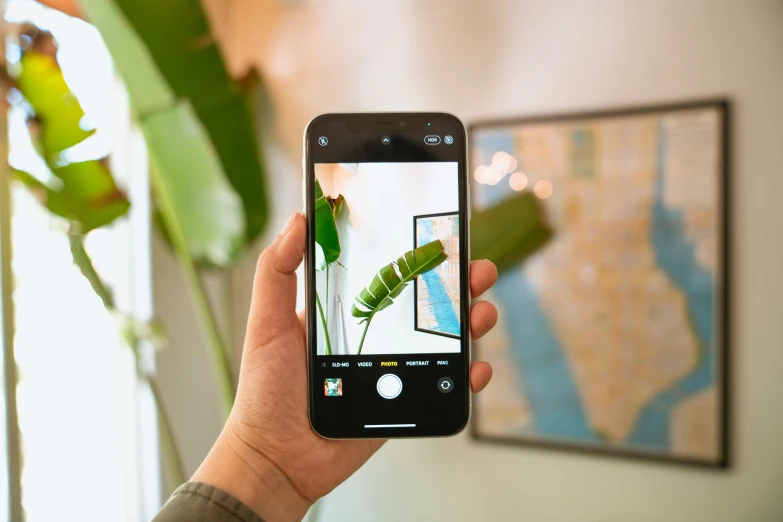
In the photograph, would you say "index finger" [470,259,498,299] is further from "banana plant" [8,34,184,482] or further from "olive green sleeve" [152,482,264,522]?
"banana plant" [8,34,184,482]

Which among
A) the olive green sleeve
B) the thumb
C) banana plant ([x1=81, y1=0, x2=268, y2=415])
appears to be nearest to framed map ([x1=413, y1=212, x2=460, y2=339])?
the thumb

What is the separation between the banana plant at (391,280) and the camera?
2.00 ft

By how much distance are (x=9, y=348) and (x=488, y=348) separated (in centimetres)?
Answer: 90

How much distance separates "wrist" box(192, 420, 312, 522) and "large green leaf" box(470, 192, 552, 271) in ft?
2.25

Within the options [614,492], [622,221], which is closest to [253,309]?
[622,221]

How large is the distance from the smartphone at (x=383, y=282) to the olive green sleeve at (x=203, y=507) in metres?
0.11

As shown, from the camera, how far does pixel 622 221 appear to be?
111cm

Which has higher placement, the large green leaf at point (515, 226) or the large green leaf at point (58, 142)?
the large green leaf at point (58, 142)

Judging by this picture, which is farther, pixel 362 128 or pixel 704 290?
pixel 704 290

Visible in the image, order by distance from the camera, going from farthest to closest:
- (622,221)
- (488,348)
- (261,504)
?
(488,348) → (622,221) → (261,504)

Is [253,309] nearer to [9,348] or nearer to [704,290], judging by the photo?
[9,348]

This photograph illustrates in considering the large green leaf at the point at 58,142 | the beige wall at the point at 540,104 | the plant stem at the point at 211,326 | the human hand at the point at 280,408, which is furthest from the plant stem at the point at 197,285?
the human hand at the point at 280,408

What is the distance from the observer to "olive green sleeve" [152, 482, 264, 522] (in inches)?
20.2

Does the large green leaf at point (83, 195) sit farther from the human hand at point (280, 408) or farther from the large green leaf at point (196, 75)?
the human hand at point (280, 408)
